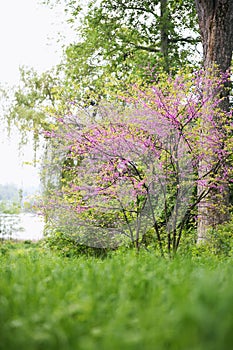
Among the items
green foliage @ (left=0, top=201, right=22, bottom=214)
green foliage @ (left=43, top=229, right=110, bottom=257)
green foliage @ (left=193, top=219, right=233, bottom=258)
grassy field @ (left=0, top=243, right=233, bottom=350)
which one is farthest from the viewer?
green foliage @ (left=0, top=201, right=22, bottom=214)

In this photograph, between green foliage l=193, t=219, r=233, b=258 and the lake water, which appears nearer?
green foliage l=193, t=219, r=233, b=258

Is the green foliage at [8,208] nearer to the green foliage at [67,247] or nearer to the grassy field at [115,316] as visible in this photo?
the green foliage at [67,247]

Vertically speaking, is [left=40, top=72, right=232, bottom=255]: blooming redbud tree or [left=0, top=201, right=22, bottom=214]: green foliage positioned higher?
[left=40, top=72, right=232, bottom=255]: blooming redbud tree

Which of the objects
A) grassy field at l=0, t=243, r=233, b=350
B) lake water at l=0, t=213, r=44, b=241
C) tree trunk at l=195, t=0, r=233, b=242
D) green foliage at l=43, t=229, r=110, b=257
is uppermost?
tree trunk at l=195, t=0, r=233, b=242

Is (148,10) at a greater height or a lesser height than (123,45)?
greater

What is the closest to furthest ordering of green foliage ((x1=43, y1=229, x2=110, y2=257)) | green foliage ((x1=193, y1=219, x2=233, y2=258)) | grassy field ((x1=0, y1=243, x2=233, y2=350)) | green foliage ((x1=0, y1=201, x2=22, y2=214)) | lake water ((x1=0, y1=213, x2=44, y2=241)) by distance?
grassy field ((x1=0, y1=243, x2=233, y2=350))
green foliage ((x1=193, y1=219, x2=233, y2=258))
green foliage ((x1=43, y1=229, x2=110, y2=257))
green foliage ((x1=0, y1=201, x2=22, y2=214))
lake water ((x1=0, y1=213, x2=44, y2=241))

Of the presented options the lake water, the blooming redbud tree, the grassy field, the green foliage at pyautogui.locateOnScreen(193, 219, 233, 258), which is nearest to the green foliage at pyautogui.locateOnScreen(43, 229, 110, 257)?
the blooming redbud tree

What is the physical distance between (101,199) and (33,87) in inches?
492

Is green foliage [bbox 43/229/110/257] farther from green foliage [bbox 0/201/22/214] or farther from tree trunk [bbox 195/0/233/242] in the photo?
green foliage [bbox 0/201/22/214]

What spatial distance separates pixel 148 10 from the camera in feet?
38.1

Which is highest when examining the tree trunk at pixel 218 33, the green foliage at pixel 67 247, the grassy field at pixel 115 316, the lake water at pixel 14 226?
the tree trunk at pixel 218 33

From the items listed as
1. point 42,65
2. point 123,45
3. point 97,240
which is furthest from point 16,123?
point 97,240

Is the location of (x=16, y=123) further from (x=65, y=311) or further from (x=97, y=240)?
(x=65, y=311)

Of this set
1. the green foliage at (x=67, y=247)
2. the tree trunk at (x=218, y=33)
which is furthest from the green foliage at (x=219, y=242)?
the green foliage at (x=67, y=247)
